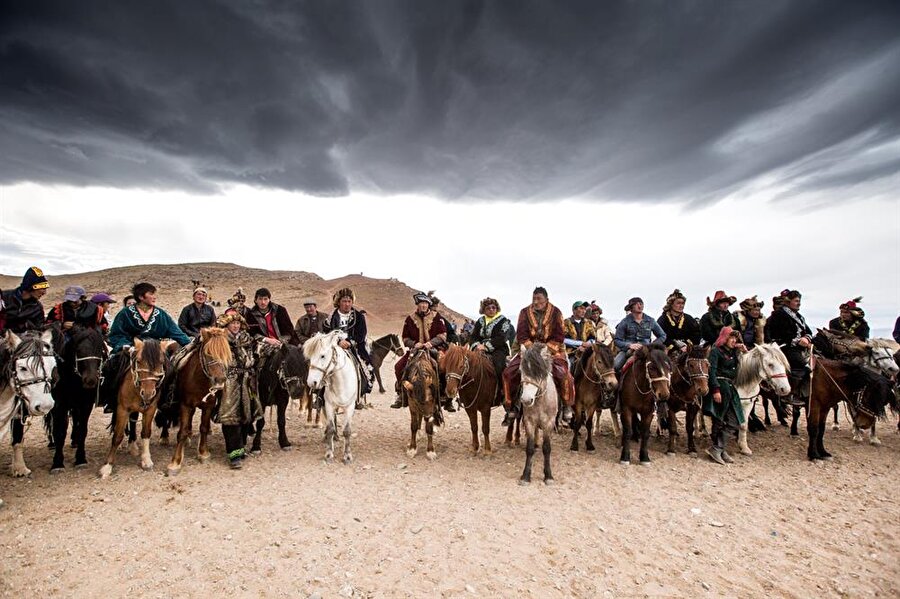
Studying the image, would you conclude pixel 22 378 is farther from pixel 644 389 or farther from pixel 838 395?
pixel 838 395

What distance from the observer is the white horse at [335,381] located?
676 cm

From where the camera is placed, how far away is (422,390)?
24.0 ft

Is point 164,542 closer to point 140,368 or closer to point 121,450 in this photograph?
point 140,368

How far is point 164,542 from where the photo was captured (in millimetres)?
4395

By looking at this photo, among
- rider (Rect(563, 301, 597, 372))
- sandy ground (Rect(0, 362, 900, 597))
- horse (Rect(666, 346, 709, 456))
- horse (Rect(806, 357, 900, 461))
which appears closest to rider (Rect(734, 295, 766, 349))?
horse (Rect(806, 357, 900, 461))

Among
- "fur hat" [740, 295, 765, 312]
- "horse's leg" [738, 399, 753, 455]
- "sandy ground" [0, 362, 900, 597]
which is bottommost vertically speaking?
"sandy ground" [0, 362, 900, 597]

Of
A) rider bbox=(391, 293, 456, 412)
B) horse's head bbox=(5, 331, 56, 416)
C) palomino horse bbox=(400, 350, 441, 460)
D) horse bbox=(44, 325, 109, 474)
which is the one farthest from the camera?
rider bbox=(391, 293, 456, 412)

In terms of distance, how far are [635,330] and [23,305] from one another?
388 inches

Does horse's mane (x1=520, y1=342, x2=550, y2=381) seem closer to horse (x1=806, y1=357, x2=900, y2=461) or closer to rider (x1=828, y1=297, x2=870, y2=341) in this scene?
horse (x1=806, y1=357, x2=900, y2=461)

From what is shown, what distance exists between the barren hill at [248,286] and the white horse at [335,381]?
29.5 metres

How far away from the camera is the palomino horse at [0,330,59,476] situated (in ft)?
16.3

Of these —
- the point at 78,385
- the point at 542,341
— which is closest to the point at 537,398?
the point at 542,341

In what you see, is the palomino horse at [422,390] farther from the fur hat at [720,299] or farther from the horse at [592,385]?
the fur hat at [720,299]

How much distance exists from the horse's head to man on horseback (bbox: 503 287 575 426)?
606 centimetres
